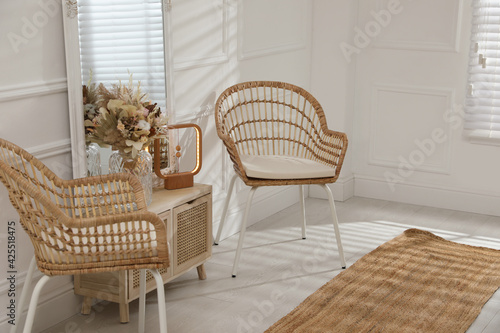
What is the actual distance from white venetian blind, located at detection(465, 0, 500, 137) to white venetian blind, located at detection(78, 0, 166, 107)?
80.8 inches

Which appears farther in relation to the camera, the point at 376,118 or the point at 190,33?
the point at 376,118

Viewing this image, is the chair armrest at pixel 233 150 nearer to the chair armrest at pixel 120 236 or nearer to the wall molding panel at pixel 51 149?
the wall molding panel at pixel 51 149

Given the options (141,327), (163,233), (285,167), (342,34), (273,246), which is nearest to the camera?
(163,233)

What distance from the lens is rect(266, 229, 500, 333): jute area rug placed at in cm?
273

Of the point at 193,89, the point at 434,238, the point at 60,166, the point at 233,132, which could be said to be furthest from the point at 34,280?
the point at 434,238

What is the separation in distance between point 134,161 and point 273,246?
1.18 metres

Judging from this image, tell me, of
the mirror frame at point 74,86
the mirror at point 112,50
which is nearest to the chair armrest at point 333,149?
the mirror at point 112,50

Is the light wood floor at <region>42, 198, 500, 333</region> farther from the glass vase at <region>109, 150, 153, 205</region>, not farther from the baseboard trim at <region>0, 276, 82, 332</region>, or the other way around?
the glass vase at <region>109, 150, 153, 205</region>

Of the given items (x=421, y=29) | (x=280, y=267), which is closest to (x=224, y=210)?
(x=280, y=267)

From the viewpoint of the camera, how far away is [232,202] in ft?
12.6

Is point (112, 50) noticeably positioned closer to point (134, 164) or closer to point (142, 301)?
point (134, 164)

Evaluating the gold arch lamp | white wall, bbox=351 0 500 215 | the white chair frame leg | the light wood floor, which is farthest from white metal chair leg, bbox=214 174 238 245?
white wall, bbox=351 0 500 215

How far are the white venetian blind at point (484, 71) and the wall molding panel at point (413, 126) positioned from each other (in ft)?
0.50

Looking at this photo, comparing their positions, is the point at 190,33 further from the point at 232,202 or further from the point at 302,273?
the point at 302,273
